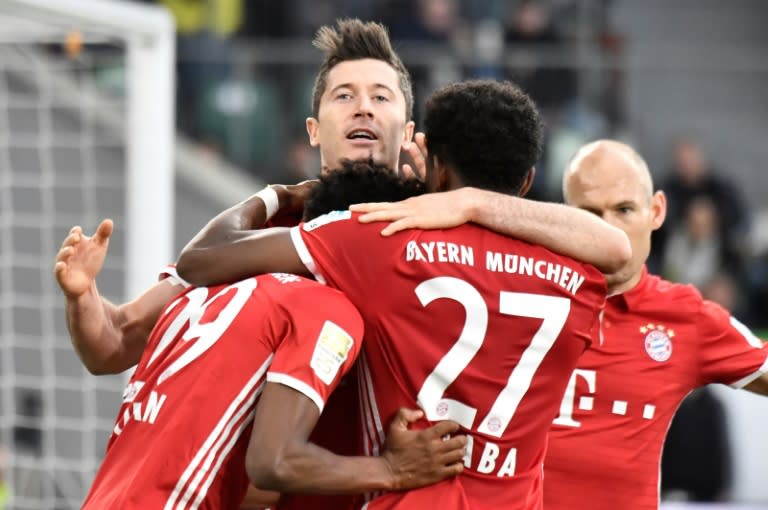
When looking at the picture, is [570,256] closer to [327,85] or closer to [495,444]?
Result: [495,444]

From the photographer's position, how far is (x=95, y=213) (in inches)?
390

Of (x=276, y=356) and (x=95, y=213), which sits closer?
(x=276, y=356)

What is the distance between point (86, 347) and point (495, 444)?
1327mm

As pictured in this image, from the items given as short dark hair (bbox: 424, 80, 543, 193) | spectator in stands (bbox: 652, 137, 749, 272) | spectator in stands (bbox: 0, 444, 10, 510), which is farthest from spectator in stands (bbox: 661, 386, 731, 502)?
short dark hair (bbox: 424, 80, 543, 193)

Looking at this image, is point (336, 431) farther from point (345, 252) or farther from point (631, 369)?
point (631, 369)

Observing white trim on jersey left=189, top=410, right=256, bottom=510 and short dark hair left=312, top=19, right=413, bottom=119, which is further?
short dark hair left=312, top=19, right=413, bottom=119

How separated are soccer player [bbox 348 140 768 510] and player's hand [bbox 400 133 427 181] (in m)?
0.77

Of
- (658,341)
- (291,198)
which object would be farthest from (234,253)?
(658,341)

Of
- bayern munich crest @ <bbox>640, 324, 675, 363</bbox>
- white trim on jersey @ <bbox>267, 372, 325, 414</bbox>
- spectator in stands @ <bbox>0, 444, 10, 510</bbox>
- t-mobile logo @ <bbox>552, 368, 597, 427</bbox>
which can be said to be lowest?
spectator in stands @ <bbox>0, 444, 10, 510</bbox>

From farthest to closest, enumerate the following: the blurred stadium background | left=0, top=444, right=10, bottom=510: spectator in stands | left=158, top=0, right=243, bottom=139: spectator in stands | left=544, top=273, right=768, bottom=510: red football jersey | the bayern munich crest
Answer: left=158, top=0, right=243, bottom=139: spectator in stands
the blurred stadium background
left=0, top=444, right=10, bottom=510: spectator in stands
the bayern munich crest
left=544, top=273, right=768, bottom=510: red football jersey

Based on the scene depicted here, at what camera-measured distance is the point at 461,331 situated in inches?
129

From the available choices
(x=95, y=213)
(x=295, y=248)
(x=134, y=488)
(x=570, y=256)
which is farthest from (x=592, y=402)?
(x=95, y=213)

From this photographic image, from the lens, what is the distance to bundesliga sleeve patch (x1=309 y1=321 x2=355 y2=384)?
10.3 ft

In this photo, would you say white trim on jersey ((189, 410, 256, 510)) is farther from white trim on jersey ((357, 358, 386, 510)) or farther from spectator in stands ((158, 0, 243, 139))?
spectator in stands ((158, 0, 243, 139))
